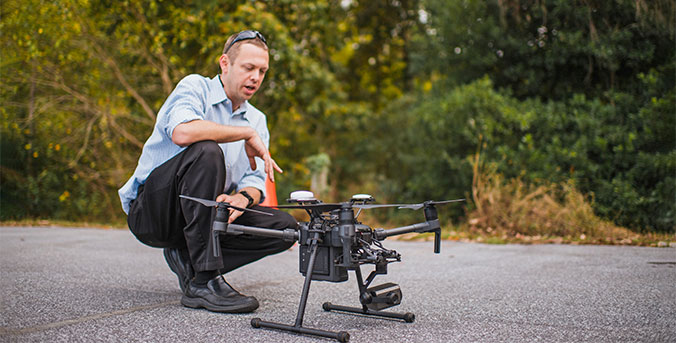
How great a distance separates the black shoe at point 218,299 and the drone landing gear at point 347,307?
0.27 m

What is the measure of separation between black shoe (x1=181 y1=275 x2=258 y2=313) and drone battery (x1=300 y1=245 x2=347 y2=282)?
452 mm

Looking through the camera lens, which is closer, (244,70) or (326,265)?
(326,265)

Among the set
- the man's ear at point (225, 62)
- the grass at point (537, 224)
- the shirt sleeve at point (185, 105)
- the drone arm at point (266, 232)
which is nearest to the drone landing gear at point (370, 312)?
the drone arm at point (266, 232)

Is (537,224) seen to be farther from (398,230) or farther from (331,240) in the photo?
(331,240)

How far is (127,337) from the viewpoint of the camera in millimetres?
1944

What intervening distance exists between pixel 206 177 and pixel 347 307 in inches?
32.3

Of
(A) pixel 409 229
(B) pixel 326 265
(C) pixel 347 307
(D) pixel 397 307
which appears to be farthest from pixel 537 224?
(B) pixel 326 265

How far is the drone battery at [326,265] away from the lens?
198 cm

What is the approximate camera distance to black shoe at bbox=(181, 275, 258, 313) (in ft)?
7.75

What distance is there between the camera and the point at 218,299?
7.79ft

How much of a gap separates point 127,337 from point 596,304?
204 cm

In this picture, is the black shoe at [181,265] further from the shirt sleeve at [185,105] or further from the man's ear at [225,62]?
the man's ear at [225,62]

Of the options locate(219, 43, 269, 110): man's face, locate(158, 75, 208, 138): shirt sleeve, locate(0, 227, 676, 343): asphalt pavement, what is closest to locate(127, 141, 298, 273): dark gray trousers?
locate(158, 75, 208, 138): shirt sleeve

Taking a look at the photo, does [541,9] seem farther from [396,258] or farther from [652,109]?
[396,258]
